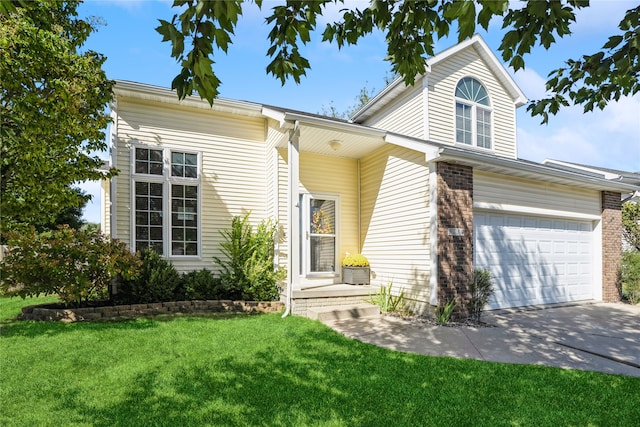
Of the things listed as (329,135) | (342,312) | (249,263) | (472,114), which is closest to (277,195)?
(249,263)

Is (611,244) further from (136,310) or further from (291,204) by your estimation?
(136,310)

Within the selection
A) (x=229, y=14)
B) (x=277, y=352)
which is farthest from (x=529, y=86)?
(x=229, y=14)

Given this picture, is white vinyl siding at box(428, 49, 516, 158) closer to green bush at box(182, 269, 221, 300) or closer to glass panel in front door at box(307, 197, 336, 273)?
glass panel in front door at box(307, 197, 336, 273)

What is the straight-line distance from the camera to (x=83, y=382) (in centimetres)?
379

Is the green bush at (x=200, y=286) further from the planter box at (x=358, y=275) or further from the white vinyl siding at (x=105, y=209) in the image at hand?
the white vinyl siding at (x=105, y=209)

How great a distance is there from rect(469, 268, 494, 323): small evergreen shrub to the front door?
3568 mm

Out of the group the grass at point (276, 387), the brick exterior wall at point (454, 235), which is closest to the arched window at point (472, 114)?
the brick exterior wall at point (454, 235)

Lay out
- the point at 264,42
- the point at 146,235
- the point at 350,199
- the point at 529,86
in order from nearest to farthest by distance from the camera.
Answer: the point at 264,42, the point at 146,235, the point at 350,199, the point at 529,86

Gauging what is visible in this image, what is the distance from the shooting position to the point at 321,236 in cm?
939

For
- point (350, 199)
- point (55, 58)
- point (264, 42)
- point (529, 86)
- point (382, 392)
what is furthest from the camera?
point (529, 86)

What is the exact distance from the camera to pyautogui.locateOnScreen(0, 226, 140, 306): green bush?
6.43m

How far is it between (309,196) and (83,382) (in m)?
6.40

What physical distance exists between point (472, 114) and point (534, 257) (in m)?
4.56

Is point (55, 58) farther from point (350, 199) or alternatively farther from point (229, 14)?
point (350, 199)
